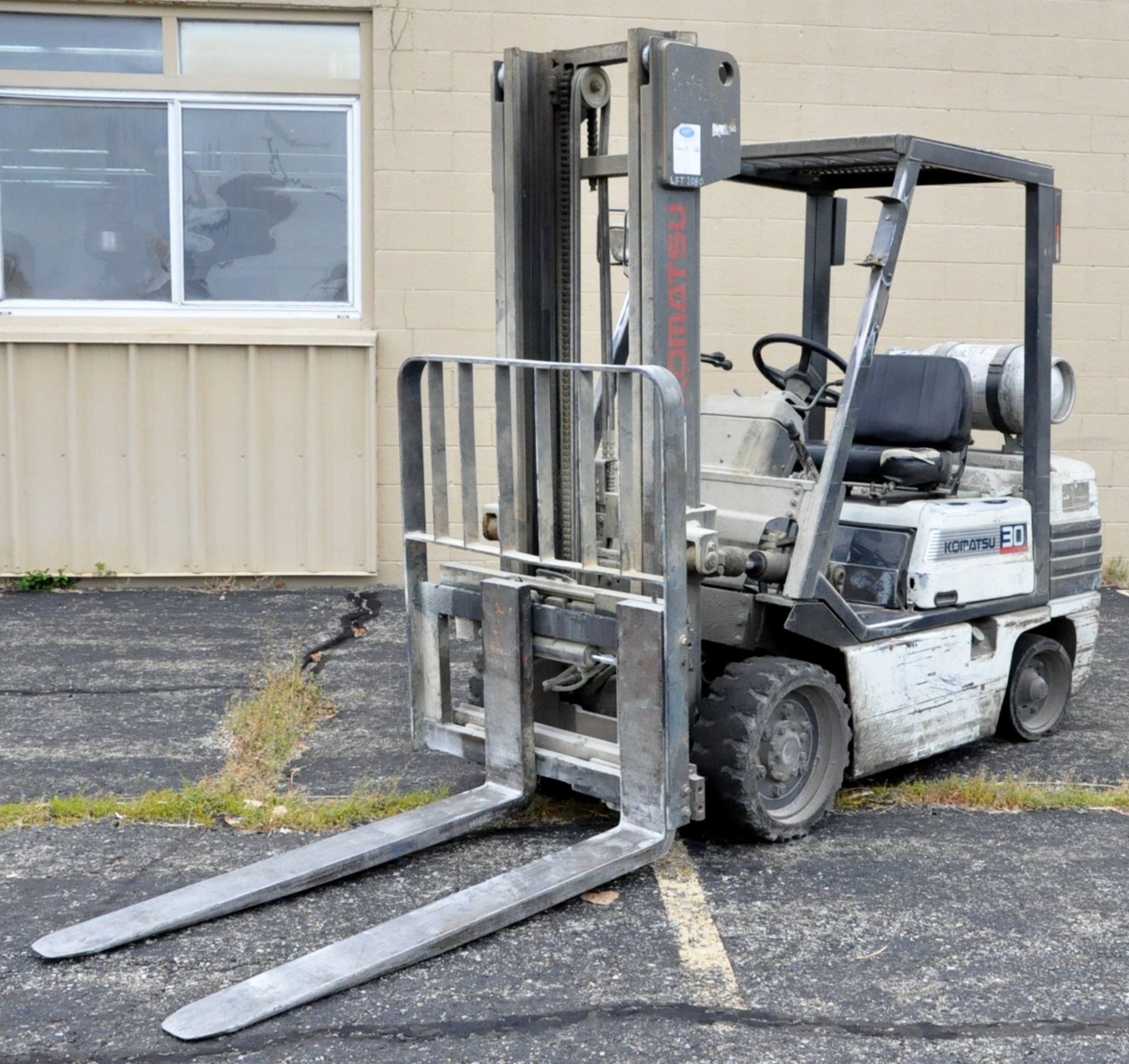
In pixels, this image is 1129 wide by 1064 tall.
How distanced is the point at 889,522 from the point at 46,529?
246 inches

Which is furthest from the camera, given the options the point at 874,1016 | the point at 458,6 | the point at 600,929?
the point at 458,6

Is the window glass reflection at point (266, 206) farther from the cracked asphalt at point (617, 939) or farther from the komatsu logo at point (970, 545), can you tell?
the komatsu logo at point (970, 545)

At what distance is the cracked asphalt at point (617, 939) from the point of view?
138 inches

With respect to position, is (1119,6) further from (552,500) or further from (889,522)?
(552,500)

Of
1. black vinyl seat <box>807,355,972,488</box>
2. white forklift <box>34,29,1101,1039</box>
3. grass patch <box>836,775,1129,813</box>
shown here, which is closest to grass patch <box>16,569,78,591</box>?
white forklift <box>34,29,1101,1039</box>

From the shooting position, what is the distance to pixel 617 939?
4102 millimetres

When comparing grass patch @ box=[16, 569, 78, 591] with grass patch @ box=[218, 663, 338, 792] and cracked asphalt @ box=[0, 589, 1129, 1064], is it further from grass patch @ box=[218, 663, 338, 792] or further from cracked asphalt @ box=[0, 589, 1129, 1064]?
cracked asphalt @ box=[0, 589, 1129, 1064]

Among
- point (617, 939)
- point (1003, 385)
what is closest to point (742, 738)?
point (617, 939)

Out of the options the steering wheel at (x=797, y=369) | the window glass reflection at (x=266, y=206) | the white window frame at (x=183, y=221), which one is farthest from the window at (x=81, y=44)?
the steering wheel at (x=797, y=369)

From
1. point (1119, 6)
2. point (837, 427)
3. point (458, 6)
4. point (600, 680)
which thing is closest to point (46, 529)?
point (458, 6)

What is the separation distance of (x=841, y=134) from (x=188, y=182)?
452 cm

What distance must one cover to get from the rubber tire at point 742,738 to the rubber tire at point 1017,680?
60.3 inches

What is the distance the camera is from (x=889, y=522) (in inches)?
218

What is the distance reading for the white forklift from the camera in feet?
14.3
